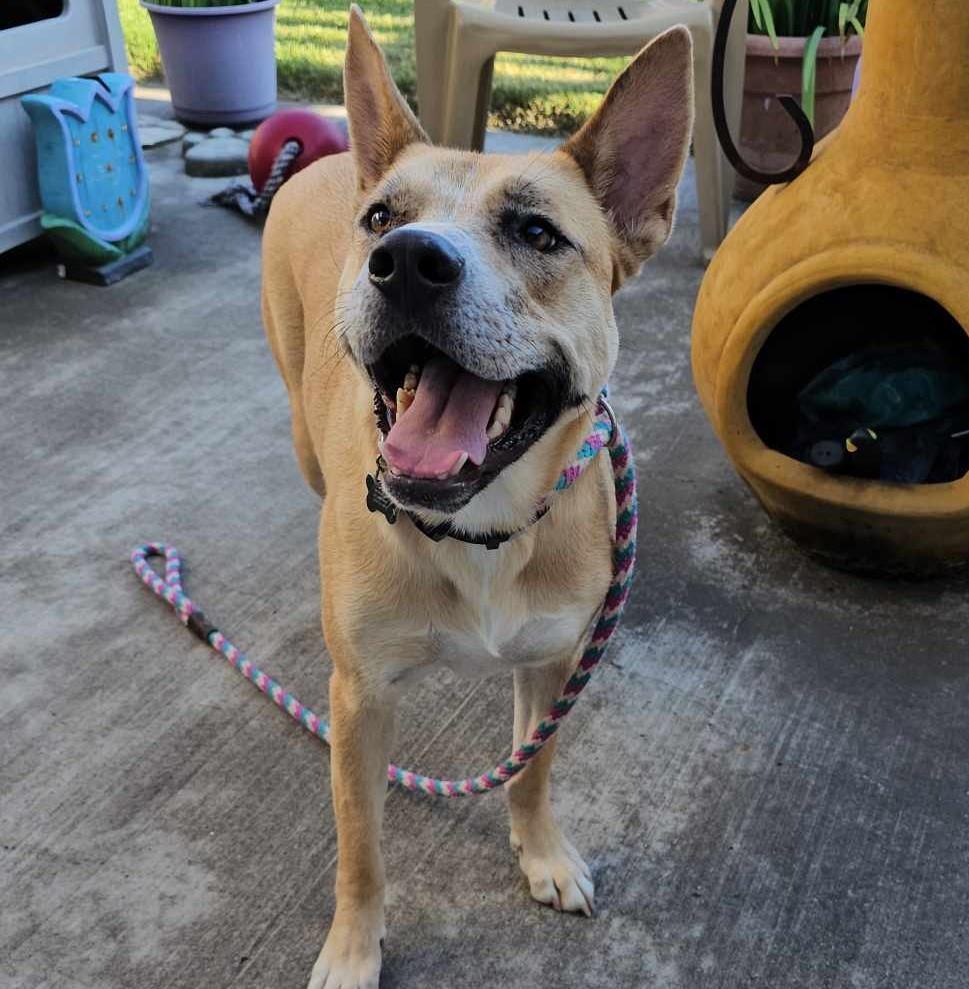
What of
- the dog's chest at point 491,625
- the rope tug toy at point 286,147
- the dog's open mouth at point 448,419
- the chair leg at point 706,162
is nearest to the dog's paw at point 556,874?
the dog's chest at point 491,625

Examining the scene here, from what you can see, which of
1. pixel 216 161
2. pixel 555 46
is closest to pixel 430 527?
pixel 555 46

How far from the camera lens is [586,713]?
9.07 feet

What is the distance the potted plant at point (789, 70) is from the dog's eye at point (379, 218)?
3867 millimetres

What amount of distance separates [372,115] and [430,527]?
79cm

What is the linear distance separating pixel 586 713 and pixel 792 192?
5.03ft

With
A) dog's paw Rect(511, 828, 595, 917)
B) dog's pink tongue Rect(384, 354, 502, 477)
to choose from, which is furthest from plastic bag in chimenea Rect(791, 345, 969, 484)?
dog's pink tongue Rect(384, 354, 502, 477)

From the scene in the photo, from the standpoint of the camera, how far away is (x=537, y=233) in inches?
75.2

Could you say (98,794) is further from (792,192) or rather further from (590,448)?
(792,192)

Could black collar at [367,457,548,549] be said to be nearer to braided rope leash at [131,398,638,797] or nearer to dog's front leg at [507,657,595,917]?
braided rope leash at [131,398,638,797]

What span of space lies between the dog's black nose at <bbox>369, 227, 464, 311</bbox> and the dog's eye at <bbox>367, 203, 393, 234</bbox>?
11.5 inches

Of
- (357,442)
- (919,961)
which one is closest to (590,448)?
(357,442)

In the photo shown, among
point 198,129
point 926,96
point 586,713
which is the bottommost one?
point 198,129

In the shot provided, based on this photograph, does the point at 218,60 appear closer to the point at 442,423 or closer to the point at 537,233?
the point at 537,233

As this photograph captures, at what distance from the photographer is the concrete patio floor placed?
218cm
